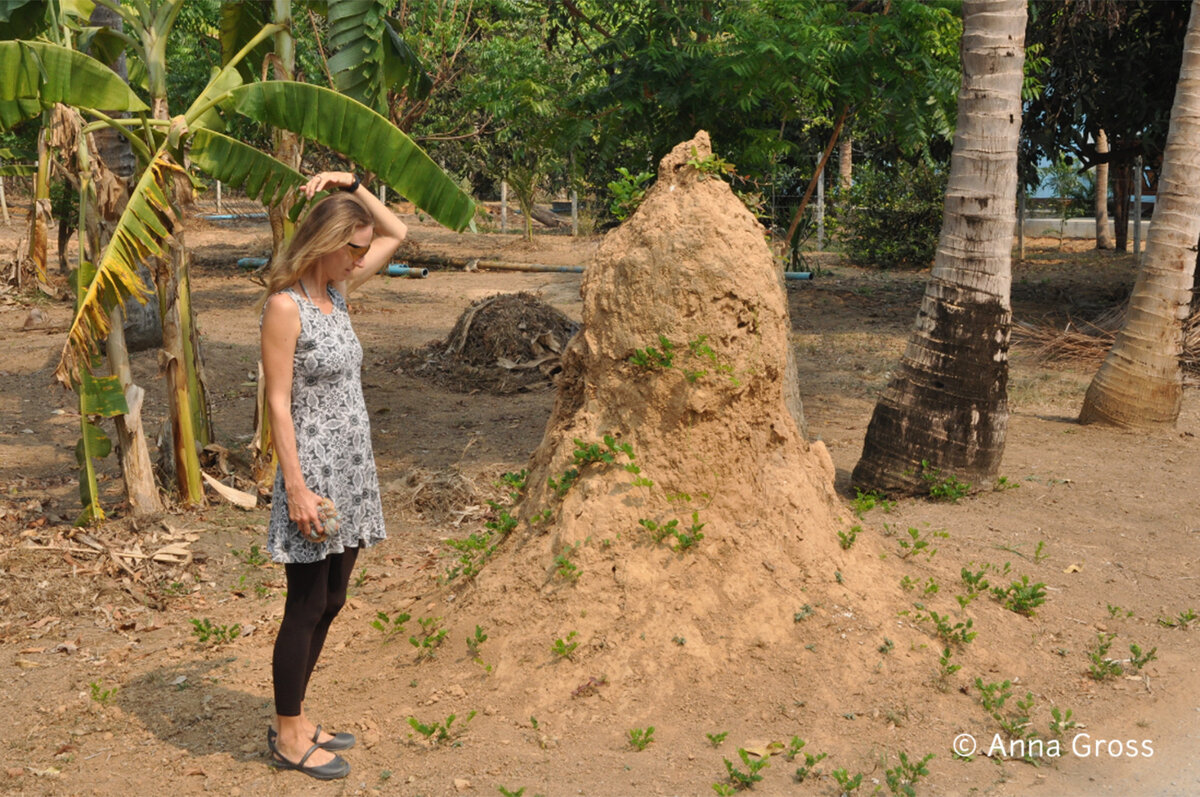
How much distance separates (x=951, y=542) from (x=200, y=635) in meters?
4.02

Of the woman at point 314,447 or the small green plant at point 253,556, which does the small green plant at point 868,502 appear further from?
the small green plant at point 253,556

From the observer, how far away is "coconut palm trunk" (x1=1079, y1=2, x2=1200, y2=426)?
8.60 m

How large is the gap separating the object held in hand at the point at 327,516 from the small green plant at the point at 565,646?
3.80ft

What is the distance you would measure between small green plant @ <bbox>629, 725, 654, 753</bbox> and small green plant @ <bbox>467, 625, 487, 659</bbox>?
790mm

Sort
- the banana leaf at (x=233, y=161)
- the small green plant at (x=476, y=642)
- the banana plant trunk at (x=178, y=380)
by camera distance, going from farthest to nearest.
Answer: the banana plant trunk at (x=178, y=380)
the banana leaf at (x=233, y=161)
the small green plant at (x=476, y=642)

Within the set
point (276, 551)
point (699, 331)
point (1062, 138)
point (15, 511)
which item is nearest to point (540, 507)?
point (699, 331)

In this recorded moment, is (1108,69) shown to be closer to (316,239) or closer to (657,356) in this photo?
(657,356)

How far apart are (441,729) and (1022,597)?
9.29 feet

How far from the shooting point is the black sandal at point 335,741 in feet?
13.2

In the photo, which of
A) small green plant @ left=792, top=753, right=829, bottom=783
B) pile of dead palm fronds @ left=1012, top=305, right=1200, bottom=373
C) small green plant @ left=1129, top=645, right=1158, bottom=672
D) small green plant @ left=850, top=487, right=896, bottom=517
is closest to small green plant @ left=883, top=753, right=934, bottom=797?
small green plant @ left=792, top=753, right=829, bottom=783

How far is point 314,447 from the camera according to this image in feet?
12.2

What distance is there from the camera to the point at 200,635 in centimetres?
523

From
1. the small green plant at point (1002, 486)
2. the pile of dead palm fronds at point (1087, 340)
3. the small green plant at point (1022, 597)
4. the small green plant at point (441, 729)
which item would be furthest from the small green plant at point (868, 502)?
the pile of dead palm fronds at point (1087, 340)

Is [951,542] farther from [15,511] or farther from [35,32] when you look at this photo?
[35,32]
